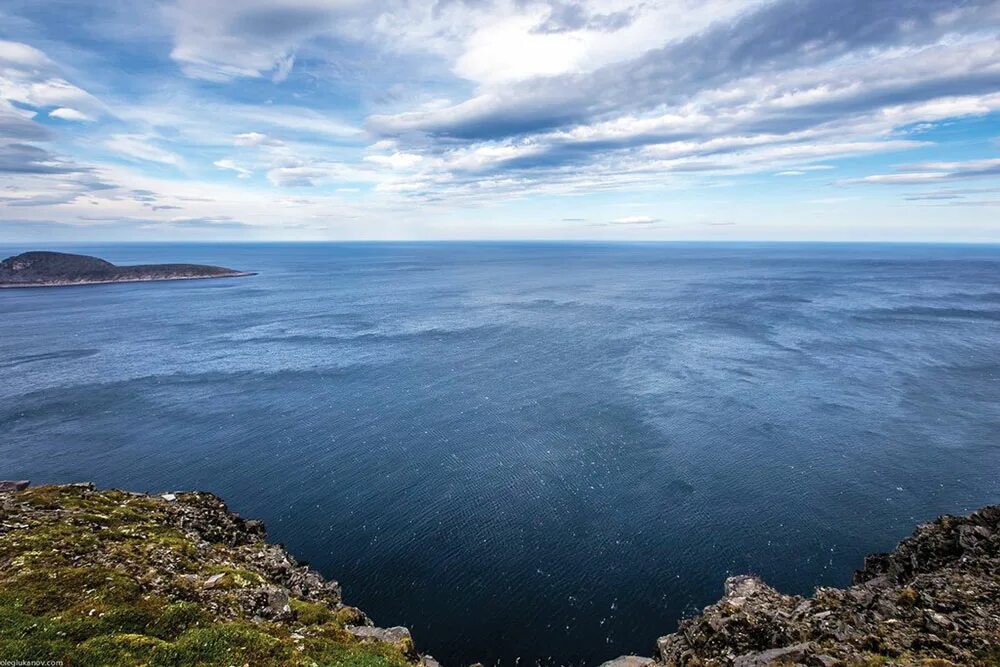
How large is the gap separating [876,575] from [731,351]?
81.2 metres

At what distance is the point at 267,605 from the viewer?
29.8m

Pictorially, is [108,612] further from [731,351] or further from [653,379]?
[731,351]

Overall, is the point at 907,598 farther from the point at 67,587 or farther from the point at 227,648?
the point at 67,587

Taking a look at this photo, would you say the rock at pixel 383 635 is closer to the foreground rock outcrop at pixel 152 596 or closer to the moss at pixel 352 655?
the foreground rock outcrop at pixel 152 596

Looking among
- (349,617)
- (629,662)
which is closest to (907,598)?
(629,662)

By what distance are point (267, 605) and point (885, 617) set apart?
35.4 m

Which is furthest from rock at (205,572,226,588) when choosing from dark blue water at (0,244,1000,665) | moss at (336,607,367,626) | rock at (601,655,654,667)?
rock at (601,655,654,667)

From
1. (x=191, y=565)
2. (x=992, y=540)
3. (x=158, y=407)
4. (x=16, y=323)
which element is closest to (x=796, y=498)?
(x=992, y=540)

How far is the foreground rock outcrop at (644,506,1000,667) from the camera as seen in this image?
24906 mm

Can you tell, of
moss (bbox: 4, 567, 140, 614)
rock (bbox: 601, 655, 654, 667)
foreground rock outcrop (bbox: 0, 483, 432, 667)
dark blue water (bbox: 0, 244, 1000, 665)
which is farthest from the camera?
dark blue water (bbox: 0, 244, 1000, 665)

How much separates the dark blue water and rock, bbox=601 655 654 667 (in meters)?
3.13

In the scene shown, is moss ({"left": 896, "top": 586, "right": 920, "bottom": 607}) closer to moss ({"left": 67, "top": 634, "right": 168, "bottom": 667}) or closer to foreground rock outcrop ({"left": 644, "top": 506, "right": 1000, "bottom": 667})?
foreground rock outcrop ({"left": 644, "top": 506, "right": 1000, "bottom": 667})

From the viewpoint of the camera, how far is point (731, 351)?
11569cm

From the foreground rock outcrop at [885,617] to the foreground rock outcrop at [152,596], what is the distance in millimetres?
19057
